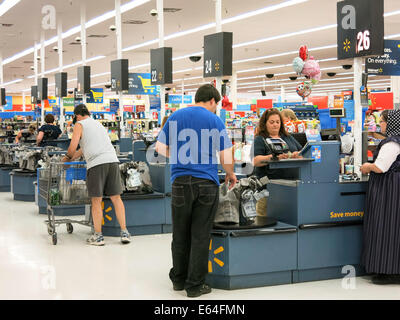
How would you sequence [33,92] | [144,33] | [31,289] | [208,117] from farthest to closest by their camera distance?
[33,92]
[144,33]
[31,289]
[208,117]

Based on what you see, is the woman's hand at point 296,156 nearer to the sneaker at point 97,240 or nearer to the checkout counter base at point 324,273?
the checkout counter base at point 324,273

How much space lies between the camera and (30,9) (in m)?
→ 12.6

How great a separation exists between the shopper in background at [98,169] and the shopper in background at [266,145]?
1.80m

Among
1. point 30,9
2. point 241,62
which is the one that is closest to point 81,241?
point 30,9

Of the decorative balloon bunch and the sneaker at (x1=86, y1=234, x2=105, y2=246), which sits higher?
the decorative balloon bunch

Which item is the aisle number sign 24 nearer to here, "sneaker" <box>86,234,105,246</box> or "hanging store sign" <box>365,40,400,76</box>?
"sneaker" <box>86,234,105,246</box>

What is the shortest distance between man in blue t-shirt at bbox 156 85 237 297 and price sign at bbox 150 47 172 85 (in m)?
4.96

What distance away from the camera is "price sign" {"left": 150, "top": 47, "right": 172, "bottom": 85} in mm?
9055

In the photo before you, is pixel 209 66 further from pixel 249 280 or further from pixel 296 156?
pixel 249 280

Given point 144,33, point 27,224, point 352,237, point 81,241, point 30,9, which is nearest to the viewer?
point 352,237

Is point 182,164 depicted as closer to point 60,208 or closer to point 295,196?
point 295,196

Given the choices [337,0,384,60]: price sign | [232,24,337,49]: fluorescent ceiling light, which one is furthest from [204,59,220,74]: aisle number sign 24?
[232,24,337,49]: fluorescent ceiling light

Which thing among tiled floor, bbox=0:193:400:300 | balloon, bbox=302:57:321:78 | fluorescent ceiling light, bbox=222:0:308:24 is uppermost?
fluorescent ceiling light, bbox=222:0:308:24
